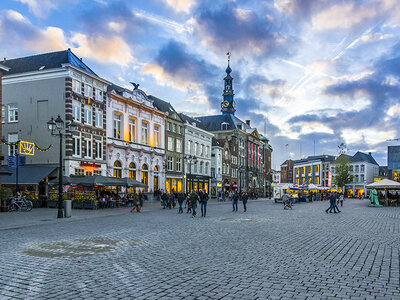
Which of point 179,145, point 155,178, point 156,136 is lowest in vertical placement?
point 155,178

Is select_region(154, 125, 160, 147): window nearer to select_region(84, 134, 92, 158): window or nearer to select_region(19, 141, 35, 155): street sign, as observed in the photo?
select_region(84, 134, 92, 158): window

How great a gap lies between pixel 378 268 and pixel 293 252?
242 cm

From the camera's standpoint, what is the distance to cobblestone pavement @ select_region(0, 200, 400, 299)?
6453mm

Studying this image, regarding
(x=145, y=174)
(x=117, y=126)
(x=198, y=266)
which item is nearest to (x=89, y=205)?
(x=117, y=126)

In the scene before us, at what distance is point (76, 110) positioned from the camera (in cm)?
3509

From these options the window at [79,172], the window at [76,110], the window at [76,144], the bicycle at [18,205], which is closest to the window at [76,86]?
the window at [76,110]

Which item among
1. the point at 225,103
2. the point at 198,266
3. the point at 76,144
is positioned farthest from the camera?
the point at 225,103

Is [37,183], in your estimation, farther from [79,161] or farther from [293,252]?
[293,252]

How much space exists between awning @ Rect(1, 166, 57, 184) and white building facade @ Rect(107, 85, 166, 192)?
7473 mm

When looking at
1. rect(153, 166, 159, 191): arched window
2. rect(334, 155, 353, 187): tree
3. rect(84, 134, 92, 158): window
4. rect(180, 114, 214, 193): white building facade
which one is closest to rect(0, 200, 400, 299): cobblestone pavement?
rect(84, 134, 92, 158): window

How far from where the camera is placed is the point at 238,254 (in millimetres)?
9898

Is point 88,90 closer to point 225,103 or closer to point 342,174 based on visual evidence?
point 225,103

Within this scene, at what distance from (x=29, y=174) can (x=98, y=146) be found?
24.3ft

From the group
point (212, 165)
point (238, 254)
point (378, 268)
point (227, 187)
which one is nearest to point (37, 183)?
point (238, 254)
